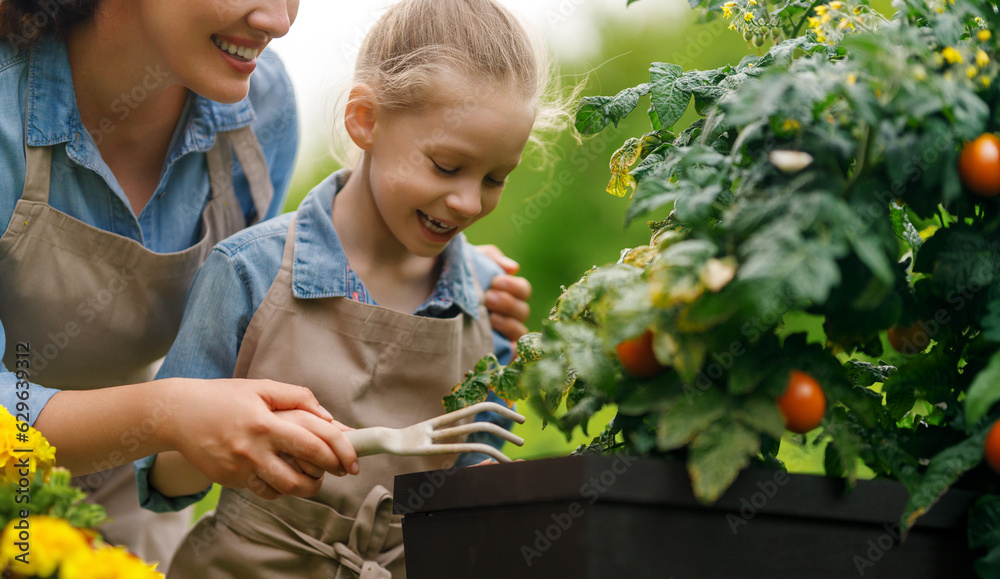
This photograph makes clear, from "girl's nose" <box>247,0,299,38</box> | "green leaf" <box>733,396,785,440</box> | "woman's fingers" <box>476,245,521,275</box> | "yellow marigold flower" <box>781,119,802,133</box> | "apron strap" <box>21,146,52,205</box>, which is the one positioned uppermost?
"girl's nose" <box>247,0,299,38</box>

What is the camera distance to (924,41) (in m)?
0.70

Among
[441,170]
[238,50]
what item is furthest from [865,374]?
[238,50]

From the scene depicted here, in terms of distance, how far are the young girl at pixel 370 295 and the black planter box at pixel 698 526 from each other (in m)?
0.50

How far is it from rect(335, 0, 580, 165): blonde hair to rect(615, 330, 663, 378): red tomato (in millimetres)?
634

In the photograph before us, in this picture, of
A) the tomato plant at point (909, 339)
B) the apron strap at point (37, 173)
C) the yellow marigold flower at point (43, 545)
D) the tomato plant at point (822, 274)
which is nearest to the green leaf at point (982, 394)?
→ the tomato plant at point (822, 274)

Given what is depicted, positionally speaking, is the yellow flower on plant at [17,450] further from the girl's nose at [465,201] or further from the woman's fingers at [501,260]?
the woman's fingers at [501,260]

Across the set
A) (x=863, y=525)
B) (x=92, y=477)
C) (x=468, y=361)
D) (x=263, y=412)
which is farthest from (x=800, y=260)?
(x=92, y=477)

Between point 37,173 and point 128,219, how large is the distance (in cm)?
16

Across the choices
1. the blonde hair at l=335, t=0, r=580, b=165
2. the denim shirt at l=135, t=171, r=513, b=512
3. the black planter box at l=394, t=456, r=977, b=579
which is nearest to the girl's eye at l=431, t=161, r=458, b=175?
the blonde hair at l=335, t=0, r=580, b=165

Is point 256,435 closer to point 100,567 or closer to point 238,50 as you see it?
point 100,567

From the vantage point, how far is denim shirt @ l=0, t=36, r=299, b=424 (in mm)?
1086

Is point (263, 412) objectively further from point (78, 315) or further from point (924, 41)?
point (924, 41)

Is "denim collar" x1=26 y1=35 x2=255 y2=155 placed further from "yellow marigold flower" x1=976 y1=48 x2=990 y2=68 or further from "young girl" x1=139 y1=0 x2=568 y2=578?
"yellow marigold flower" x1=976 y1=48 x2=990 y2=68

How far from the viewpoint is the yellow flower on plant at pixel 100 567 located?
0.55 meters
